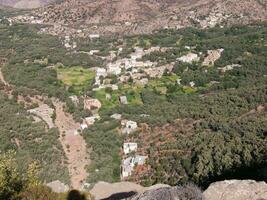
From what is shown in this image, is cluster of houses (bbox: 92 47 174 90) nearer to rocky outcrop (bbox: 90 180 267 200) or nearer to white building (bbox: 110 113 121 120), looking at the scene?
white building (bbox: 110 113 121 120)

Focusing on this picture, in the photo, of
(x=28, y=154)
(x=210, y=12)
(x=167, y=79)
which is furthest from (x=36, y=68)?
(x=210, y=12)

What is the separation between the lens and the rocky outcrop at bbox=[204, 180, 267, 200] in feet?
51.4

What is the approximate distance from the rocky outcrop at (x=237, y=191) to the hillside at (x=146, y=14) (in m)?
99.7

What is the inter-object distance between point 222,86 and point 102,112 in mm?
18377

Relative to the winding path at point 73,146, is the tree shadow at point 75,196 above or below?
above

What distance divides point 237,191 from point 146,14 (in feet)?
372

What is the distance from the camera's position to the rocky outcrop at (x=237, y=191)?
15.7 m

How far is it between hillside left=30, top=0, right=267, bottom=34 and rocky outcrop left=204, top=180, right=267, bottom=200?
99657 millimetres

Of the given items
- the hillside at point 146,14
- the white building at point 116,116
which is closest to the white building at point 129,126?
the white building at point 116,116

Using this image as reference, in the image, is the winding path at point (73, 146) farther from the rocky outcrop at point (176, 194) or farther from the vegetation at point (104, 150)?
the rocky outcrop at point (176, 194)

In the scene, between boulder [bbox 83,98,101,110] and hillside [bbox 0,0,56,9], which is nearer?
boulder [bbox 83,98,101,110]

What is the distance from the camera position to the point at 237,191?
1597cm

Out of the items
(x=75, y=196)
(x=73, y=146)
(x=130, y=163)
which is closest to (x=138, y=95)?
(x=73, y=146)

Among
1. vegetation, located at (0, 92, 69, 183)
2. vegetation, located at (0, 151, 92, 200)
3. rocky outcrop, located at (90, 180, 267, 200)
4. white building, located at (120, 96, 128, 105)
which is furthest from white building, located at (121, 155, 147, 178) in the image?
rocky outcrop, located at (90, 180, 267, 200)
